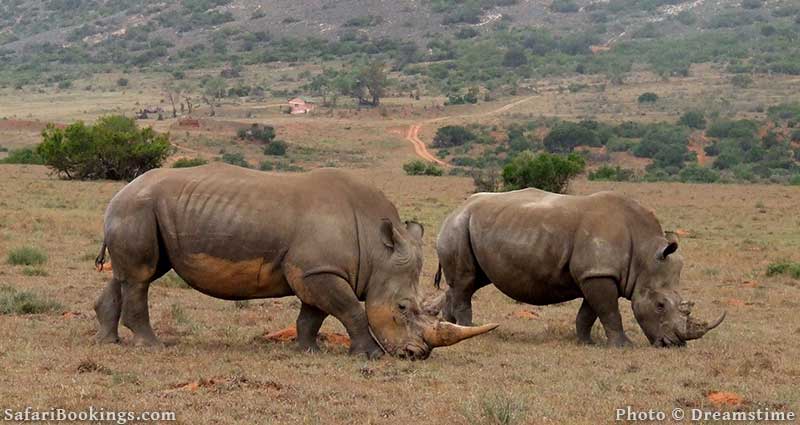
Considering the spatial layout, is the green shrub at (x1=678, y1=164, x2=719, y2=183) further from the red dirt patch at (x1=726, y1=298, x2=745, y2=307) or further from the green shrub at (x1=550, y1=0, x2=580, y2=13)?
the green shrub at (x1=550, y1=0, x2=580, y2=13)

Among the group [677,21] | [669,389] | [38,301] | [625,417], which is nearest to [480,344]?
[669,389]

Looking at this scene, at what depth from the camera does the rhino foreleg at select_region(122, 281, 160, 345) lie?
11.2 m

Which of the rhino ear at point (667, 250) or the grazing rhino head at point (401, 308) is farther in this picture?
the rhino ear at point (667, 250)

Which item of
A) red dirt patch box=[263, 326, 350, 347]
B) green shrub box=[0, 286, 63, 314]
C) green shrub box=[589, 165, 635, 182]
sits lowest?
green shrub box=[589, 165, 635, 182]

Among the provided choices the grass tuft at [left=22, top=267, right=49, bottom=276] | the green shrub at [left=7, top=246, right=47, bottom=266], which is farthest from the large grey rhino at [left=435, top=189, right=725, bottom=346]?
the green shrub at [left=7, top=246, right=47, bottom=266]

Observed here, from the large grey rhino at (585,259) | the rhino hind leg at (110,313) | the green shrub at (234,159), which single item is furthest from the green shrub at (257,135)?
the rhino hind leg at (110,313)

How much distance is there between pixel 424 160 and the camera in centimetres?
7106

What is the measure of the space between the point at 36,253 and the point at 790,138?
223 ft

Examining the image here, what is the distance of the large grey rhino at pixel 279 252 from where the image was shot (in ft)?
35.8

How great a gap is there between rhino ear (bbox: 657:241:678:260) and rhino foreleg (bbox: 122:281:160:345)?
5285 mm

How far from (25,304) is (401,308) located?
16.3 ft

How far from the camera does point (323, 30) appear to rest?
171 metres

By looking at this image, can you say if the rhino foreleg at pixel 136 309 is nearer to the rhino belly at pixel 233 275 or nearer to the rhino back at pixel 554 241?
the rhino belly at pixel 233 275

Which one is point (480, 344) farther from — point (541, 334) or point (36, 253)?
point (36, 253)
